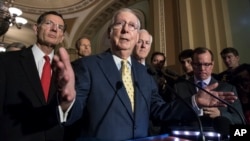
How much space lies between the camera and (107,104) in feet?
4.08

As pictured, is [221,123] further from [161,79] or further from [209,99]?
[161,79]

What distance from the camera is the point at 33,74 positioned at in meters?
1.55

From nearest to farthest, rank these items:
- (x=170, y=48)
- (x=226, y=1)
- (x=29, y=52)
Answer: (x=29, y=52), (x=226, y=1), (x=170, y=48)

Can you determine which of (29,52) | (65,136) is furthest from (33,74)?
(65,136)

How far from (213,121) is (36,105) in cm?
102

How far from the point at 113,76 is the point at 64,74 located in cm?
40

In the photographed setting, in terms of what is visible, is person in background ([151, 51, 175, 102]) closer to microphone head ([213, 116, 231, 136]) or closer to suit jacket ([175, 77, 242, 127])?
suit jacket ([175, 77, 242, 127])

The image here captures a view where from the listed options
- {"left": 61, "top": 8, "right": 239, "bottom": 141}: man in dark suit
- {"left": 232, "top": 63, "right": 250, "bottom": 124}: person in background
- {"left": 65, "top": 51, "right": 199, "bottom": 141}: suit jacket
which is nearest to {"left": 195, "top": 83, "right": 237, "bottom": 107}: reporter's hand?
{"left": 61, "top": 8, "right": 239, "bottom": 141}: man in dark suit

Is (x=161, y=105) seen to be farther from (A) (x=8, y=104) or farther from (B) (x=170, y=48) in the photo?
(B) (x=170, y=48)

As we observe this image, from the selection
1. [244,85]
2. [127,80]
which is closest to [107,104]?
[127,80]

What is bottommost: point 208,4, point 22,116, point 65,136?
point 65,136

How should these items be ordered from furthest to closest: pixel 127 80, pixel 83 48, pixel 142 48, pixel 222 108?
1. pixel 83 48
2. pixel 142 48
3. pixel 222 108
4. pixel 127 80

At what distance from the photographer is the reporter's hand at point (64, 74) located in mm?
927

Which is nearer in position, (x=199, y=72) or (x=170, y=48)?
(x=199, y=72)
